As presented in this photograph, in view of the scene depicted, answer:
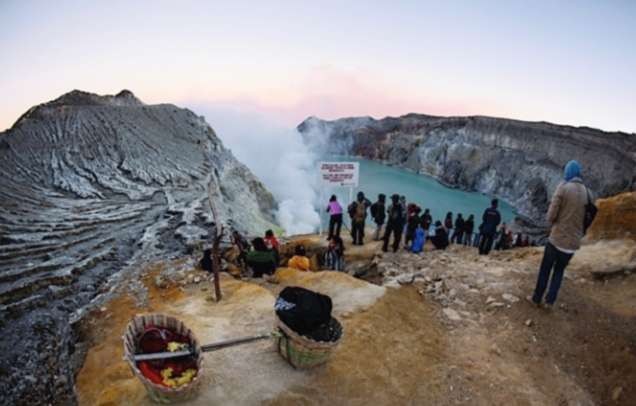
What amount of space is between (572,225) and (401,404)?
3925 mm

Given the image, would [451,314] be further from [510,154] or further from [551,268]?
[510,154]

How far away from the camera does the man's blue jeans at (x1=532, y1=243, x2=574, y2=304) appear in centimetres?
620

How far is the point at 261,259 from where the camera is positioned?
10.1 m

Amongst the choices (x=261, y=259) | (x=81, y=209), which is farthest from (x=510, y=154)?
(x=81, y=209)

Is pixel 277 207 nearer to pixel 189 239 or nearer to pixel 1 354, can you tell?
pixel 189 239

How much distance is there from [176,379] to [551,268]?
630 centimetres

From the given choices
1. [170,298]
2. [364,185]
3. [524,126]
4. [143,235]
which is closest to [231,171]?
[143,235]

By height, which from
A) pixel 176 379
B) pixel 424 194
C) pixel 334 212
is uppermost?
pixel 334 212

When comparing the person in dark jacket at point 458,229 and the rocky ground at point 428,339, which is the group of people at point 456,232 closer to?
the person in dark jacket at point 458,229

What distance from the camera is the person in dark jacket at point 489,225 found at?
11.0 meters

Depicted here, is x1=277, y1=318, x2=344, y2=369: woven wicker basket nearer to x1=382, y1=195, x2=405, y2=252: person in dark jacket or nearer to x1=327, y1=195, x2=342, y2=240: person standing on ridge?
x1=382, y1=195, x2=405, y2=252: person in dark jacket

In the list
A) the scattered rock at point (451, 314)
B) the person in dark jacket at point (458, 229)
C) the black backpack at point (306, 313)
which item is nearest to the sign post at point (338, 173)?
the person in dark jacket at point (458, 229)

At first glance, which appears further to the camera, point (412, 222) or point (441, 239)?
point (441, 239)

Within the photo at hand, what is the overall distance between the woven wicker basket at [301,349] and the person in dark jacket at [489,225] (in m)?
7.64
